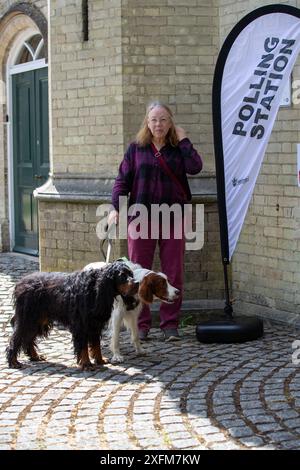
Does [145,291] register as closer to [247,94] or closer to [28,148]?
[247,94]

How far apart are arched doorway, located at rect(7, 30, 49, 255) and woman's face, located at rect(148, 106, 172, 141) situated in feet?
17.6

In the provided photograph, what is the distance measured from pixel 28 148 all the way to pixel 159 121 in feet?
20.3

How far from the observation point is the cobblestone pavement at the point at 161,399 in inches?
201

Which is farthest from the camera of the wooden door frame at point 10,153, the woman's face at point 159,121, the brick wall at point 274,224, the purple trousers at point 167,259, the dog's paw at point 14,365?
the wooden door frame at point 10,153

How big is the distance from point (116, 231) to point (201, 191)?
0.92 m

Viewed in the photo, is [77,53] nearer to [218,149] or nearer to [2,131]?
[218,149]

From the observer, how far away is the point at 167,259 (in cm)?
792

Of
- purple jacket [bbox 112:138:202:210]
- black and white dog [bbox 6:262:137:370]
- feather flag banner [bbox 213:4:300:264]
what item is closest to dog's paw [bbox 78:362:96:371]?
black and white dog [bbox 6:262:137:370]

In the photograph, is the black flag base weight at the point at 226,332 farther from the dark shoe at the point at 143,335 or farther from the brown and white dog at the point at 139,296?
the brown and white dog at the point at 139,296

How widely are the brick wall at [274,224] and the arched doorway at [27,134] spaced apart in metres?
4.76

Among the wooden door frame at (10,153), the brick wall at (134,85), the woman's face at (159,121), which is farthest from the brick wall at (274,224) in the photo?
the wooden door frame at (10,153)

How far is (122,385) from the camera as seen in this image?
639 centimetres

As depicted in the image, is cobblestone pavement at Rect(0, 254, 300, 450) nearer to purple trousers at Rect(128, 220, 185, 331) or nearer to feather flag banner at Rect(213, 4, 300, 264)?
purple trousers at Rect(128, 220, 185, 331)

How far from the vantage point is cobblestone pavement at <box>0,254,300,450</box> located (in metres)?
5.11
